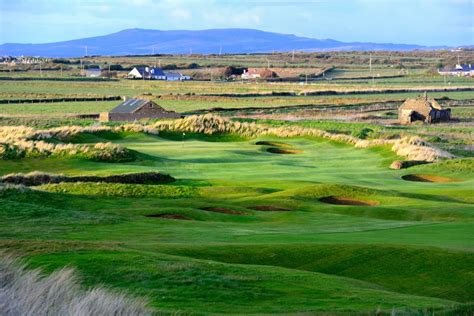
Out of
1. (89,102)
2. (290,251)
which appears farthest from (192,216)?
(89,102)

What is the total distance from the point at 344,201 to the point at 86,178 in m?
9.53

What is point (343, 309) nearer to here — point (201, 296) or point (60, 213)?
point (201, 296)

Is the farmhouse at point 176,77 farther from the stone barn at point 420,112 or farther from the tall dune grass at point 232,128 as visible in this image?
the tall dune grass at point 232,128

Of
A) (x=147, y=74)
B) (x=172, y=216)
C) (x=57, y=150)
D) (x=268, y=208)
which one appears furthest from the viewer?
(x=147, y=74)

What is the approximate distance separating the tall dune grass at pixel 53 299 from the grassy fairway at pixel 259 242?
164 cm

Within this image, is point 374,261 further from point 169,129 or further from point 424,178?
point 169,129

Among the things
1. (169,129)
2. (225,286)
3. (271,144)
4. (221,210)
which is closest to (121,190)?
(221,210)

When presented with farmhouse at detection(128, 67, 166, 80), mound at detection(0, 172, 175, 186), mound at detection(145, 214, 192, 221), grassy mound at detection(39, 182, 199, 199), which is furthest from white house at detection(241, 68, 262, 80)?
mound at detection(145, 214, 192, 221)

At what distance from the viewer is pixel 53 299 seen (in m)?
10.5

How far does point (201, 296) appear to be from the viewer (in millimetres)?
14227

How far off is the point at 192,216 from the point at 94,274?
1092 centimetres

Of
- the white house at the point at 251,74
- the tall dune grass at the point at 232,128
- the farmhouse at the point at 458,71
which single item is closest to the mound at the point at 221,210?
the tall dune grass at the point at 232,128

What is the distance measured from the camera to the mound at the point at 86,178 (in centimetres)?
3412

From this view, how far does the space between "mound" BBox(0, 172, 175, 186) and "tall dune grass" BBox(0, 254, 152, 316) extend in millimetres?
21877
